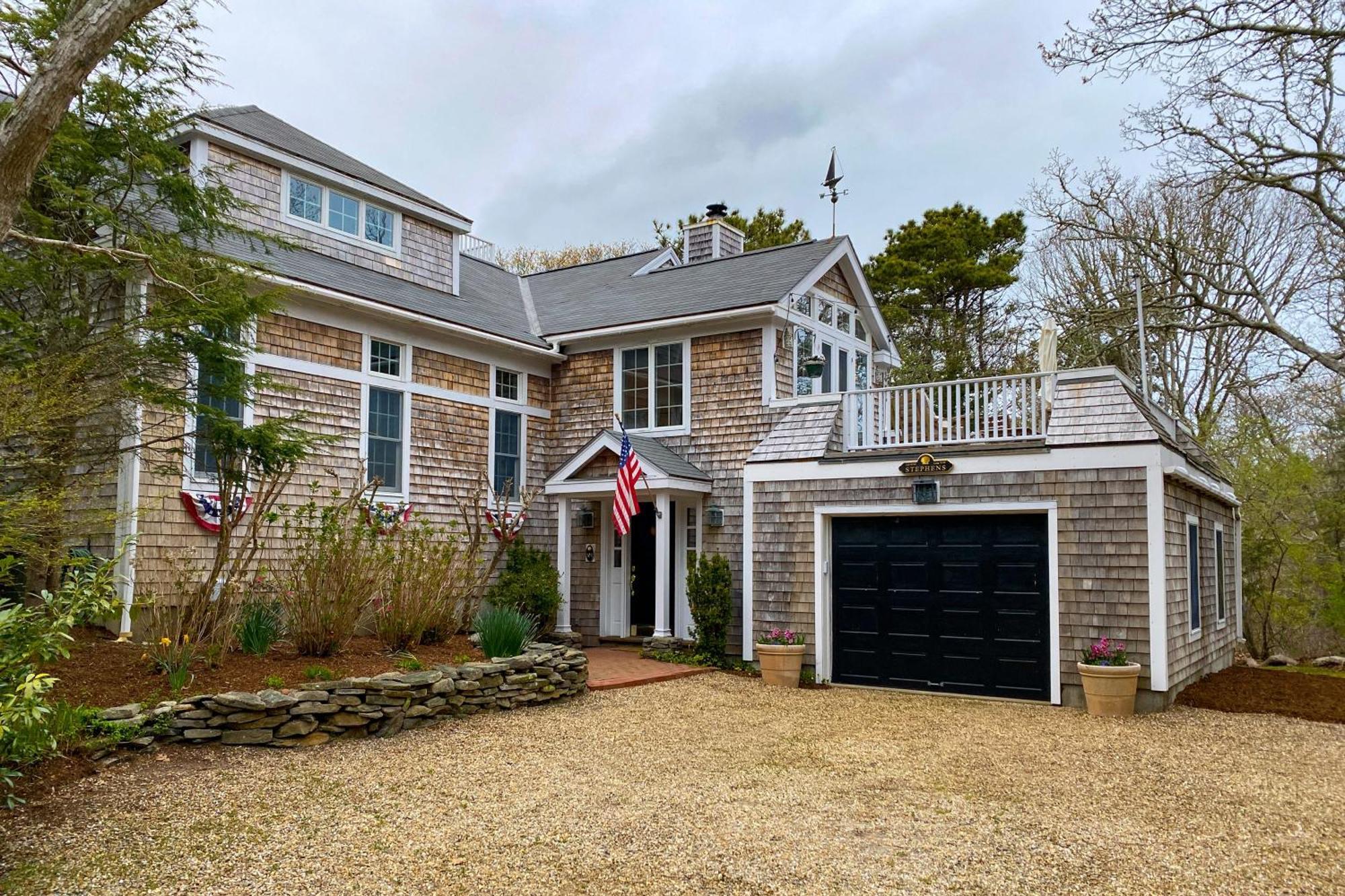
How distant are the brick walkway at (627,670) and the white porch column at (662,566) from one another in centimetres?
50

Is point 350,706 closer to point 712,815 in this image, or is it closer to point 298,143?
point 712,815

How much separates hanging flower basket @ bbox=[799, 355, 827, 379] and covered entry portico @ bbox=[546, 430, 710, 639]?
2072mm

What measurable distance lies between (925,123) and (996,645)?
11.4 meters

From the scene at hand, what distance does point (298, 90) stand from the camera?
15125 millimetres

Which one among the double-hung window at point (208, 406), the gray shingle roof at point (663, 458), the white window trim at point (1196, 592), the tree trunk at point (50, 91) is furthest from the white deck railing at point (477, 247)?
the white window trim at point (1196, 592)

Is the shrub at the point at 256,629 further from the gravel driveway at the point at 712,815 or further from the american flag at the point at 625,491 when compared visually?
the american flag at the point at 625,491

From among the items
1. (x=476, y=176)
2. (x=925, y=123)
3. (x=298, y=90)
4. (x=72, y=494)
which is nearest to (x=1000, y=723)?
(x=72, y=494)

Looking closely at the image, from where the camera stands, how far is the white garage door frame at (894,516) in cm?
902

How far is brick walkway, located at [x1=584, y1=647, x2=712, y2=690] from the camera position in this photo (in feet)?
32.1

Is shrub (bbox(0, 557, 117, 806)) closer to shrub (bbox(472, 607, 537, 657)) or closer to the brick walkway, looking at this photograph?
shrub (bbox(472, 607, 537, 657))

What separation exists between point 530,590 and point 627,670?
1.90 metres

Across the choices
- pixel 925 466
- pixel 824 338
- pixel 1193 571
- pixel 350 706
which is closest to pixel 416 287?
pixel 824 338

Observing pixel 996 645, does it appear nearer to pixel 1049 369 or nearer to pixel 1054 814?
pixel 1049 369

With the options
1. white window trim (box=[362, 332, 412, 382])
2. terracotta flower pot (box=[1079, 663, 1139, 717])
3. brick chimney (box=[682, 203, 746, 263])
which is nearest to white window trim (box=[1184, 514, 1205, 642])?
terracotta flower pot (box=[1079, 663, 1139, 717])
